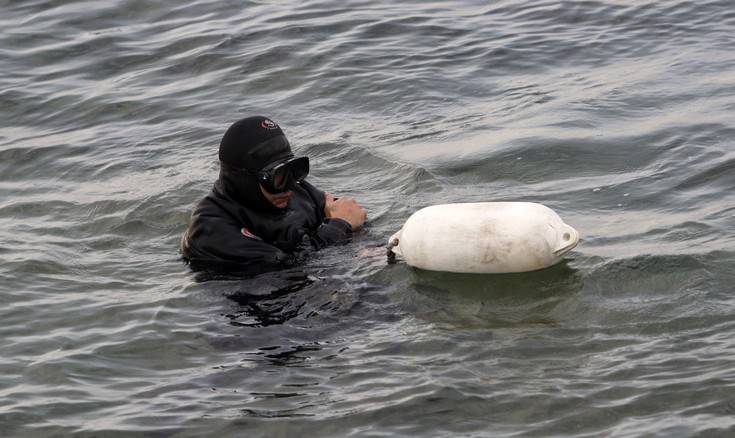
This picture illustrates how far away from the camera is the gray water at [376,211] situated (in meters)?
6.47

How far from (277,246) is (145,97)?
19.5 feet

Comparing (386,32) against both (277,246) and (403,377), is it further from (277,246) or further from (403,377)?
(403,377)

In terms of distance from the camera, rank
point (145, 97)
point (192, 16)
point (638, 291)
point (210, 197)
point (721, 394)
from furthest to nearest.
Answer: point (192, 16) < point (145, 97) < point (210, 197) < point (638, 291) < point (721, 394)

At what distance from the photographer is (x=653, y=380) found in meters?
6.29

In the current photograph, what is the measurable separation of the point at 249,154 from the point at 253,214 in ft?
1.52

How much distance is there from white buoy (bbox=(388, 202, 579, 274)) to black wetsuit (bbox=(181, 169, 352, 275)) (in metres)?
0.97

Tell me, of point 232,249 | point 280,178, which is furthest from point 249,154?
point 232,249

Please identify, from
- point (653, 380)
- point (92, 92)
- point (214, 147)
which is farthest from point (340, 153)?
point (653, 380)

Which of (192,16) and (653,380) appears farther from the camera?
(192,16)

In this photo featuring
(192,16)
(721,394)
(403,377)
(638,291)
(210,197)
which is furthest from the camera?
(192,16)

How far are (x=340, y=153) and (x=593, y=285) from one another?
4133 mm

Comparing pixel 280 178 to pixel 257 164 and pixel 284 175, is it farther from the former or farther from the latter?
pixel 257 164

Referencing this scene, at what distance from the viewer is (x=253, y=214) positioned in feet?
27.2

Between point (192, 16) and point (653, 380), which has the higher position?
point (192, 16)
